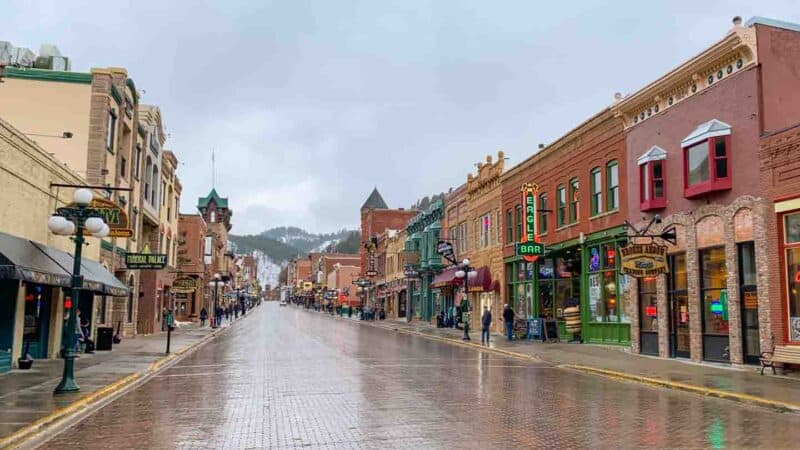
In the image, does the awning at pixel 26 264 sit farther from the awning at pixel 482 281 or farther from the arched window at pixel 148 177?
the awning at pixel 482 281

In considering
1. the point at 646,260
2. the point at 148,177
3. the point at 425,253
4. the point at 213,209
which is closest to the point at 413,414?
the point at 646,260

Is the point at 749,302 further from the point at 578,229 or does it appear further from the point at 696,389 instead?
the point at 578,229

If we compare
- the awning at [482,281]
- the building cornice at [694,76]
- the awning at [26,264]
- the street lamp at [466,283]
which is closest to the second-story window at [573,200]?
the building cornice at [694,76]

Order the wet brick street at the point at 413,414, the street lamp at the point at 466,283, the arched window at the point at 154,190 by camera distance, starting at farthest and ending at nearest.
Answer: the arched window at the point at 154,190
the street lamp at the point at 466,283
the wet brick street at the point at 413,414

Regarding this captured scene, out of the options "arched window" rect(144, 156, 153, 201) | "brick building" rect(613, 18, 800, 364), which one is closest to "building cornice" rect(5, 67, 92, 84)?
"arched window" rect(144, 156, 153, 201)

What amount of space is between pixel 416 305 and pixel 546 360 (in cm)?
3959

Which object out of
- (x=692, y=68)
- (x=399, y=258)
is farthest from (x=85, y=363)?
(x=399, y=258)

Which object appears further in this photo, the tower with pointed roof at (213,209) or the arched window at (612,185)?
the tower with pointed roof at (213,209)

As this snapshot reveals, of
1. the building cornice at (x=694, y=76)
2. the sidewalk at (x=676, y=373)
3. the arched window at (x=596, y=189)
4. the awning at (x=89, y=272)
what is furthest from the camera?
the arched window at (x=596, y=189)

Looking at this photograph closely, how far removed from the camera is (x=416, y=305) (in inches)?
2457

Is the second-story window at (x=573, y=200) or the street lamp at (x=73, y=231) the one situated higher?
the second-story window at (x=573, y=200)

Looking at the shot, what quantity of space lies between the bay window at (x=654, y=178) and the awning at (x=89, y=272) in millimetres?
17942

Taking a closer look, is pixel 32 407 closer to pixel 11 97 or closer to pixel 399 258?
pixel 11 97

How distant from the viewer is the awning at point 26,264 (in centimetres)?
1540
